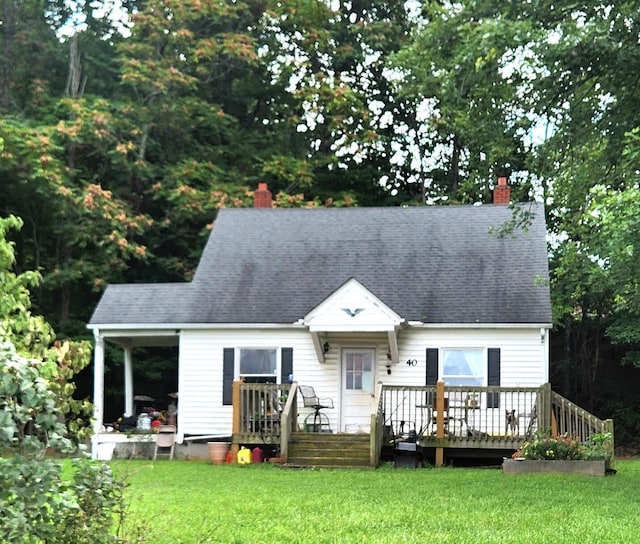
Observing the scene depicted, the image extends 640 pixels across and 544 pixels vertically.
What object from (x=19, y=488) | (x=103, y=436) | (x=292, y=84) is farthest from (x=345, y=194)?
(x=19, y=488)

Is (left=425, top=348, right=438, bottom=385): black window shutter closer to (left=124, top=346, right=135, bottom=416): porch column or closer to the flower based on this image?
the flower

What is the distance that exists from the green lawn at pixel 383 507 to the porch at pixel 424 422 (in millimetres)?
1395

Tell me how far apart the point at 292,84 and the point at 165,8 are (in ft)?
16.0

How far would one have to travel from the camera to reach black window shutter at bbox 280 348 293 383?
63.2ft

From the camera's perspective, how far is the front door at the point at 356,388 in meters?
19.2

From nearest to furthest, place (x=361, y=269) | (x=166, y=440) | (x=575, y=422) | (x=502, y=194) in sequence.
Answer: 1. (x=575, y=422)
2. (x=166, y=440)
3. (x=361, y=269)
4. (x=502, y=194)

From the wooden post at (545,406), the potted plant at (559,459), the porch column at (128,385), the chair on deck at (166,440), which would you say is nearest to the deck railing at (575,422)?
the wooden post at (545,406)

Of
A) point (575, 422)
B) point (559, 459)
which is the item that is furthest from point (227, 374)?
point (559, 459)

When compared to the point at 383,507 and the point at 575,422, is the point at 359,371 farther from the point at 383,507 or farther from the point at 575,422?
the point at 383,507

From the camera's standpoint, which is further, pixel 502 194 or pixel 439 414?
pixel 502 194

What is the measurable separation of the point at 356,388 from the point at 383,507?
907 centimetres

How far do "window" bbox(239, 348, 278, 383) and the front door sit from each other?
1463 mm

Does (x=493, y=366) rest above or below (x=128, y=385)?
above

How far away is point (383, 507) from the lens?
33.7 feet
